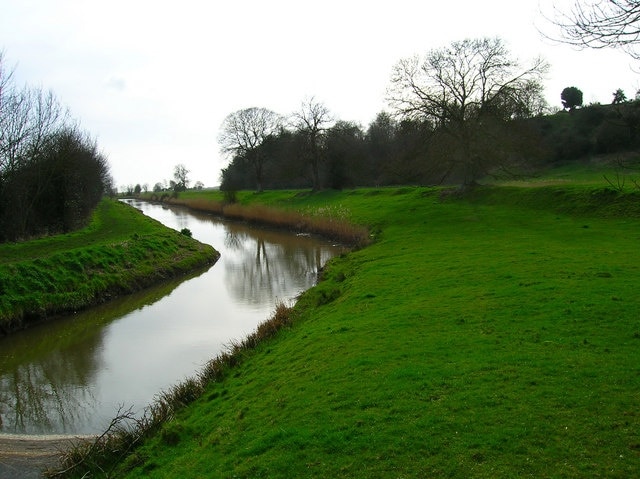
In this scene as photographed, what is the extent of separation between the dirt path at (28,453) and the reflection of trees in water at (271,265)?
944cm

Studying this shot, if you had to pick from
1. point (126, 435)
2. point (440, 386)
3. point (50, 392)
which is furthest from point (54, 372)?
point (440, 386)

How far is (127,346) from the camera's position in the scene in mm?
13562

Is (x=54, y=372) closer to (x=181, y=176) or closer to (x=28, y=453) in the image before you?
(x=28, y=453)

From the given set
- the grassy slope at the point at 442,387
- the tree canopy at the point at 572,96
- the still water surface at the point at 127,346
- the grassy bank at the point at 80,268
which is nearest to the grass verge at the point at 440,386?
the grassy slope at the point at 442,387

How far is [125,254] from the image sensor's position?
2242cm

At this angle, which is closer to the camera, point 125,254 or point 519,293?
point 519,293

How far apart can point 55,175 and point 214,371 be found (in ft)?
78.1

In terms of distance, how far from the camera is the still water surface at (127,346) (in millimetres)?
9797

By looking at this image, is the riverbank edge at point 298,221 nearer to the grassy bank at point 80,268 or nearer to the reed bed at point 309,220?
the reed bed at point 309,220

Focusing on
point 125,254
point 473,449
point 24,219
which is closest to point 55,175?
point 24,219

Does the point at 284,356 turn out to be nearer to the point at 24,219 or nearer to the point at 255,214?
the point at 24,219

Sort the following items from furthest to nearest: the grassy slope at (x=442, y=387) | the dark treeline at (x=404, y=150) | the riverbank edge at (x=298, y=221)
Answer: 1. the dark treeline at (x=404, y=150)
2. the riverbank edge at (x=298, y=221)
3. the grassy slope at (x=442, y=387)

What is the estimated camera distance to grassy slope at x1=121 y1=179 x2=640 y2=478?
4898mm

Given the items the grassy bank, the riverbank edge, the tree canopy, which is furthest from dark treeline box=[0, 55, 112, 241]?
the tree canopy
